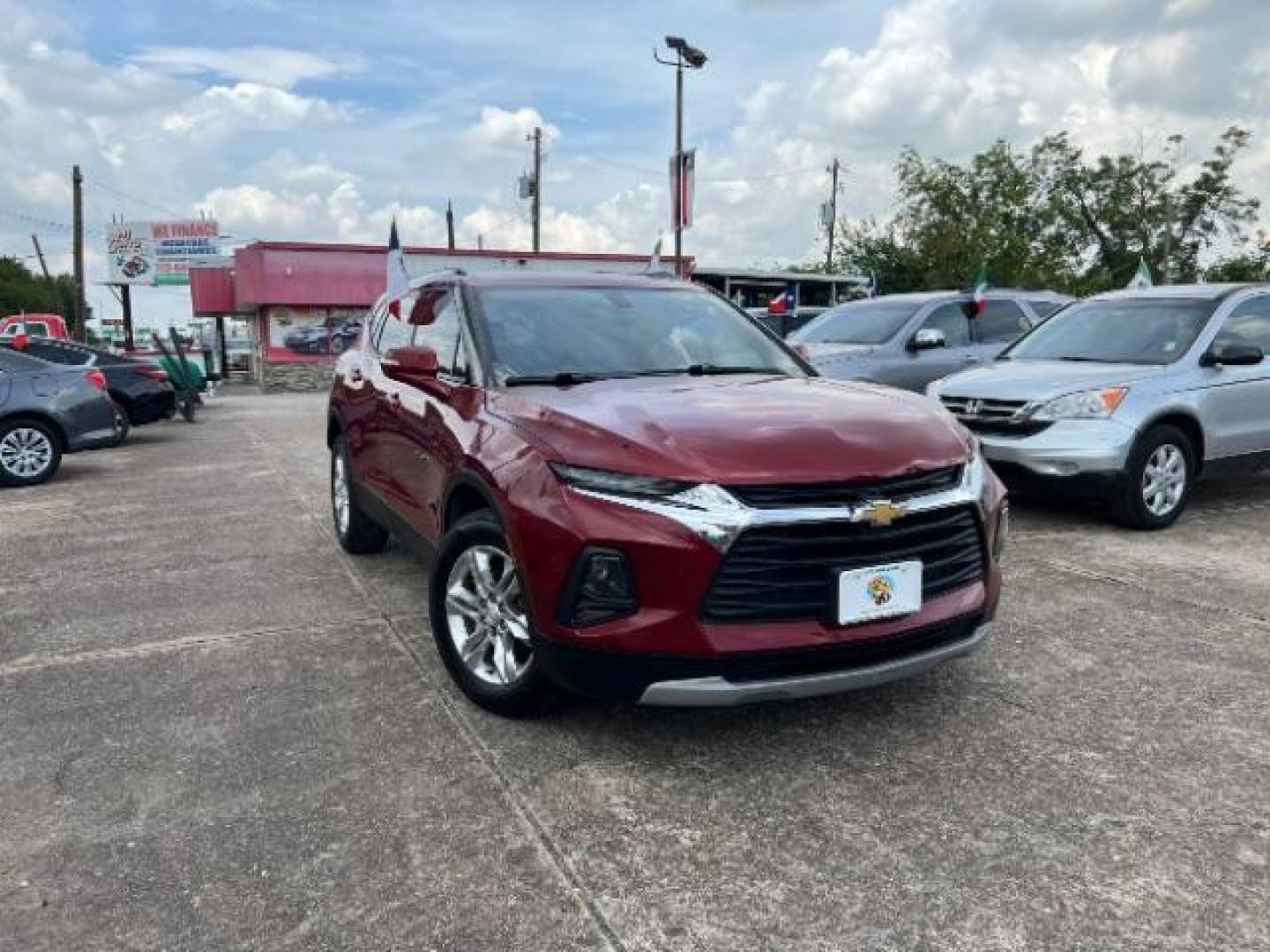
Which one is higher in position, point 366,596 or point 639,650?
point 639,650

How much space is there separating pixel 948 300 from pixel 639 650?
8.17m

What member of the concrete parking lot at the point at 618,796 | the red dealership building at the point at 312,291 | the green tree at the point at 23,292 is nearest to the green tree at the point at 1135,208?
the red dealership building at the point at 312,291

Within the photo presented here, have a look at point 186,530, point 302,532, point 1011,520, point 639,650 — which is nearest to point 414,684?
point 639,650

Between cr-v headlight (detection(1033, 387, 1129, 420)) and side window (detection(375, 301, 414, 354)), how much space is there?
408 centimetres

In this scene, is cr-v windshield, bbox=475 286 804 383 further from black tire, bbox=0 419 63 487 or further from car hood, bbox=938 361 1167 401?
black tire, bbox=0 419 63 487

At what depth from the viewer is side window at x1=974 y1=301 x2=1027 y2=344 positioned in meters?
10.5

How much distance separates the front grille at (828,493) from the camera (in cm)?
305

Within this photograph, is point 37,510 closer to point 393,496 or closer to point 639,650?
point 393,496

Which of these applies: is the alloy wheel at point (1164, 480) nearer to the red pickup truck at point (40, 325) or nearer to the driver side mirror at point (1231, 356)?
the driver side mirror at point (1231, 356)

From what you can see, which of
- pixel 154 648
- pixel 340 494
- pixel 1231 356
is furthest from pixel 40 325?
pixel 1231 356

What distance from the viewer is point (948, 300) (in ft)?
33.7

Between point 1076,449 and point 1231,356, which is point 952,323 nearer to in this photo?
point 1231,356

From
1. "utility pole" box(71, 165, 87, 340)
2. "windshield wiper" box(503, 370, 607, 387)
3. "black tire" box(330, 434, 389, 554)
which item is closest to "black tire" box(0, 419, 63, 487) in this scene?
"black tire" box(330, 434, 389, 554)

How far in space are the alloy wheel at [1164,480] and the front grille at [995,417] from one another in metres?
0.79
